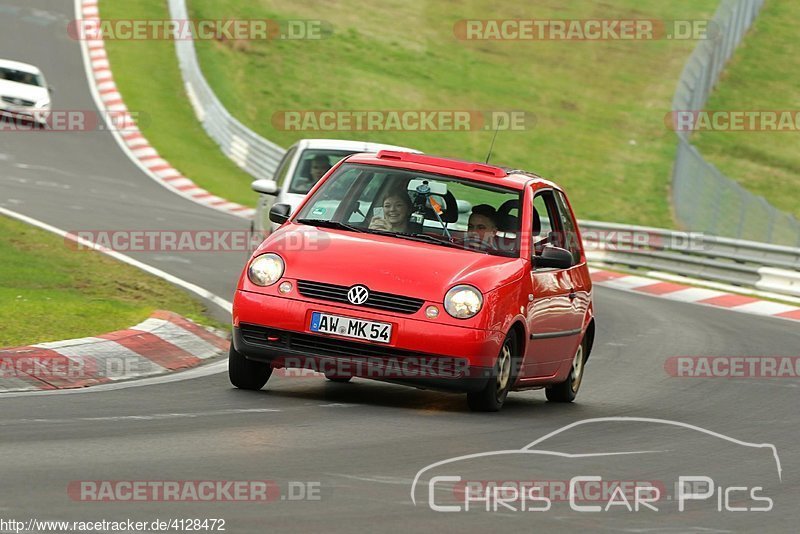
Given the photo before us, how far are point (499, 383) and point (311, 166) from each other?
7029 millimetres

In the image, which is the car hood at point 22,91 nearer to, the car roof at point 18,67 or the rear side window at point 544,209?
the car roof at point 18,67

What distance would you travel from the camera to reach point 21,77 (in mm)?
A: 34594

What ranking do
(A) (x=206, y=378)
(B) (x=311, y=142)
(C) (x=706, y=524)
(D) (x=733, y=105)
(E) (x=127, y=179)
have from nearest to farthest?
(C) (x=706, y=524) < (A) (x=206, y=378) < (B) (x=311, y=142) < (E) (x=127, y=179) < (D) (x=733, y=105)

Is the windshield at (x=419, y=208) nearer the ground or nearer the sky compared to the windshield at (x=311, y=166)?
nearer the sky

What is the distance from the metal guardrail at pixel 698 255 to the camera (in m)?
24.5

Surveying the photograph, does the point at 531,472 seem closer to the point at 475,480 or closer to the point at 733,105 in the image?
the point at 475,480

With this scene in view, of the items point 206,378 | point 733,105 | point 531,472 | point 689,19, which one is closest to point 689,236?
point 206,378

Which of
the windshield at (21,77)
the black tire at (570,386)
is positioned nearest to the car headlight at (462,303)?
the black tire at (570,386)

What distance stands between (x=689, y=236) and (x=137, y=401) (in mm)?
18040

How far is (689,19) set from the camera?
58281 mm
